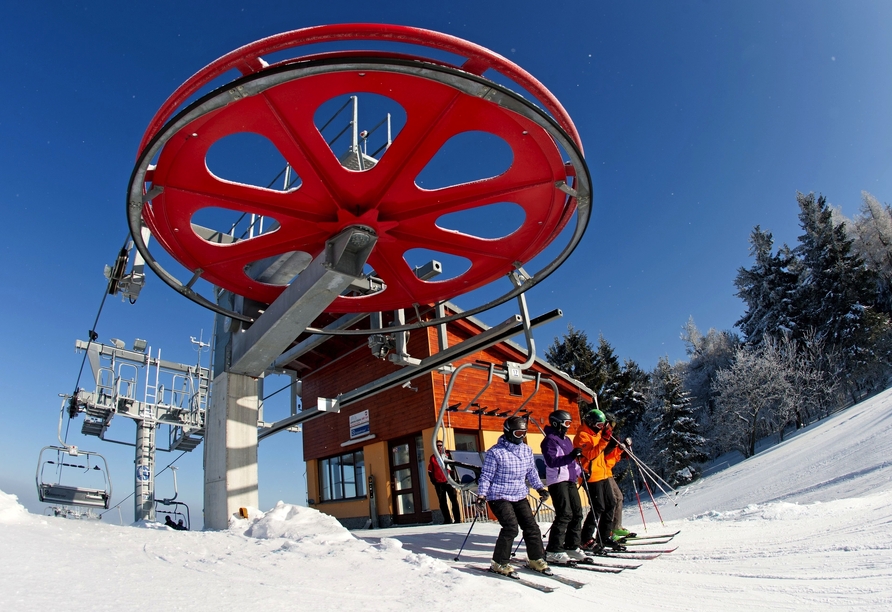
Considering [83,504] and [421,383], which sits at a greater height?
[421,383]

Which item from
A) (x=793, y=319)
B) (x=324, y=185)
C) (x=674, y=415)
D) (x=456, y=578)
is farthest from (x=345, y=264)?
(x=793, y=319)

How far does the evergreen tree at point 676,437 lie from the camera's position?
1353 inches

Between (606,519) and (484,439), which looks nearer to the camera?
(606,519)

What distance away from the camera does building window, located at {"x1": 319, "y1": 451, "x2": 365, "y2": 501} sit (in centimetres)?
1706

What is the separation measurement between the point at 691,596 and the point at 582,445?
239 centimetres

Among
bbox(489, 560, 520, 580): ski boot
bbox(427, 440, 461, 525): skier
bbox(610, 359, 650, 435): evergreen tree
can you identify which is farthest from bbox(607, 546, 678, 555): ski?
bbox(610, 359, 650, 435): evergreen tree

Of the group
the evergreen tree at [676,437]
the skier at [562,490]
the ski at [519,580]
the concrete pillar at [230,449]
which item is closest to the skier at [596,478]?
the skier at [562,490]

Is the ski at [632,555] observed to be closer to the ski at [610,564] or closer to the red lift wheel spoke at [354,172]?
the ski at [610,564]

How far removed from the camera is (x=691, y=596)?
12.8ft

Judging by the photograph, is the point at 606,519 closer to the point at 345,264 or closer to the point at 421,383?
the point at 345,264

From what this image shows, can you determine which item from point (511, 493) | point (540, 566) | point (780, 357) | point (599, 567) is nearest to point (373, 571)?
point (511, 493)

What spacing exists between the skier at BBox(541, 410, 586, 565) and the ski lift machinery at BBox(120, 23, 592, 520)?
197cm

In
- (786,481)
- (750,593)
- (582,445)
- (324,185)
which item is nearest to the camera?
(750,593)

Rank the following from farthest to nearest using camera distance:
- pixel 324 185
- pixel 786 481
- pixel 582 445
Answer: pixel 786 481
pixel 582 445
pixel 324 185
